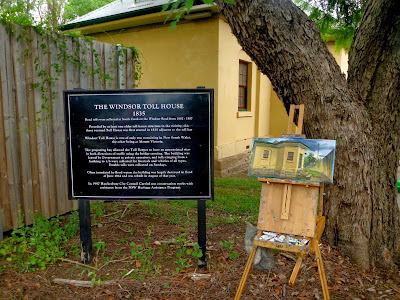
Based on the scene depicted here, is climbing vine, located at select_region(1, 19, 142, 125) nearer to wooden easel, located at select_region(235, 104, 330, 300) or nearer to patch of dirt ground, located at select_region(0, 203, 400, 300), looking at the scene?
patch of dirt ground, located at select_region(0, 203, 400, 300)

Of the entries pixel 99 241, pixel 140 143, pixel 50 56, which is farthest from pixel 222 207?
pixel 50 56

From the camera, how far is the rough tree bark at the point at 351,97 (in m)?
3.66

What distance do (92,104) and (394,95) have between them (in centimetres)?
345

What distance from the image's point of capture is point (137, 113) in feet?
11.5

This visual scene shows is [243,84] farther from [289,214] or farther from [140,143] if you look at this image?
[289,214]

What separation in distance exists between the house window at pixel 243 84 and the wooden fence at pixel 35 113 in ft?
18.8

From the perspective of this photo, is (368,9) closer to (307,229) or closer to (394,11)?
(394,11)

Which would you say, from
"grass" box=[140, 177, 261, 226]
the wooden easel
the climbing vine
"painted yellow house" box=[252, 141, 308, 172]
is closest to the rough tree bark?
the wooden easel

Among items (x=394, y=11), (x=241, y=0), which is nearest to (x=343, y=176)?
(x=394, y=11)

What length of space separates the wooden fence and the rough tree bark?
8.25 ft

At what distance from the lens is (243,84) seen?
34.3ft

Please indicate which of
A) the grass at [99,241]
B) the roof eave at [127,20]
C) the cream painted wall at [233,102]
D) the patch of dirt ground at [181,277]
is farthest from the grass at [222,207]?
the roof eave at [127,20]

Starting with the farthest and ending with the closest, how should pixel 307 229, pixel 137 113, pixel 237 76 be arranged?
pixel 237 76
pixel 137 113
pixel 307 229

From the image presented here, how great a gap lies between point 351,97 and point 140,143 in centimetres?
245
